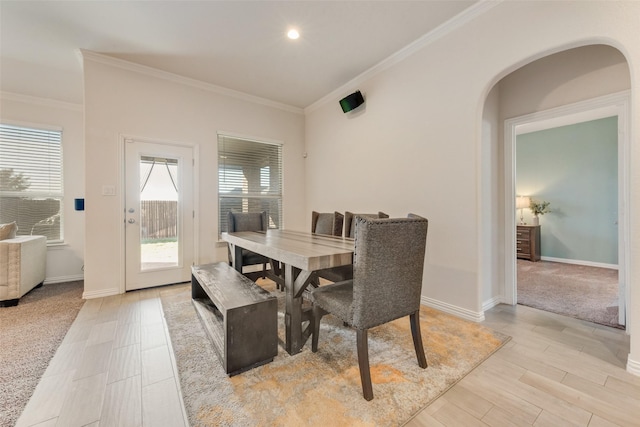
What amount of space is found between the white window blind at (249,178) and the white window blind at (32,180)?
2353 mm

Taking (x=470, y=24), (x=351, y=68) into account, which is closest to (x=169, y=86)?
(x=351, y=68)

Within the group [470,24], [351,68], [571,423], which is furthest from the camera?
[351,68]

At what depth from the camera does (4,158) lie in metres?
3.51

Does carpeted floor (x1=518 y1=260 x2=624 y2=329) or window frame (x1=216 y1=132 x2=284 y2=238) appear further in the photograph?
window frame (x1=216 y1=132 x2=284 y2=238)

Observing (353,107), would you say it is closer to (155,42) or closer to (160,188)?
(155,42)

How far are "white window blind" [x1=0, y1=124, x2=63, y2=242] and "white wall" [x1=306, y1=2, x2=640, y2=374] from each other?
14.2 ft

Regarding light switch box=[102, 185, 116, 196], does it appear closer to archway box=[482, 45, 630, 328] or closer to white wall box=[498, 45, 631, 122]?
archway box=[482, 45, 630, 328]

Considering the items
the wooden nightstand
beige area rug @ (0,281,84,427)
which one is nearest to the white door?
beige area rug @ (0,281,84,427)

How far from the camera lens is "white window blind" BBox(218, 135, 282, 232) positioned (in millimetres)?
3963

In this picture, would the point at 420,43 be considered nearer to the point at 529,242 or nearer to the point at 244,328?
the point at 244,328

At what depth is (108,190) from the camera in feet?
10.2

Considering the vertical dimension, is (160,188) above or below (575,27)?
below

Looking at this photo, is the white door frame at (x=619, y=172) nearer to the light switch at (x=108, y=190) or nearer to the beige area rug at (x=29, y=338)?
the beige area rug at (x=29, y=338)

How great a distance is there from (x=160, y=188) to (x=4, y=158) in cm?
219
